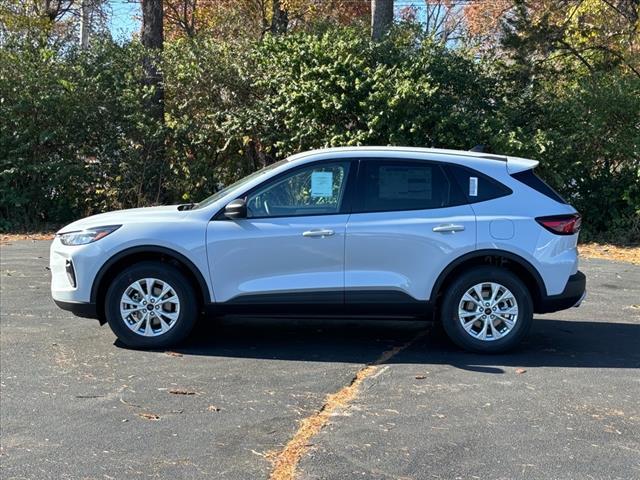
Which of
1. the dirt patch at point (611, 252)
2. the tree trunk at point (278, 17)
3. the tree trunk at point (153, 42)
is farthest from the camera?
the tree trunk at point (278, 17)

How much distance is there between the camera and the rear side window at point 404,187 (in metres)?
6.23

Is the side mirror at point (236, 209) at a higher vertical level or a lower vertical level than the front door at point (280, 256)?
higher

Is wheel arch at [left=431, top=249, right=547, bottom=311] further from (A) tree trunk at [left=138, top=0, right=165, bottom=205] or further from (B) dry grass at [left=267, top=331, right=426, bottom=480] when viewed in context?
(A) tree trunk at [left=138, top=0, right=165, bottom=205]

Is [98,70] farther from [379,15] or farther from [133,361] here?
[133,361]

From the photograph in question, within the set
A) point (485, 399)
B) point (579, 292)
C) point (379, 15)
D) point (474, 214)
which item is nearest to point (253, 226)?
point (474, 214)

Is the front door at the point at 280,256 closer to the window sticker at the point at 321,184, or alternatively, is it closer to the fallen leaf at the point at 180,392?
the window sticker at the point at 321,184

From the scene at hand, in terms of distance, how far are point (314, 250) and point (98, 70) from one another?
34.6ft

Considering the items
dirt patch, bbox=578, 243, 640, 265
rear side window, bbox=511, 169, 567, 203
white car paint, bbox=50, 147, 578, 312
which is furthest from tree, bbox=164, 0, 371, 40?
rear side window, bbox=511, 169, 567, 203

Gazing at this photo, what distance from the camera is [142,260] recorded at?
632cm

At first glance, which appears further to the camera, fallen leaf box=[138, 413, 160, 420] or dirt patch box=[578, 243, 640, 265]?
dirt patch box=[578, 243, 640, 265]

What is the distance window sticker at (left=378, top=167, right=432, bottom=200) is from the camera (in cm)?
627

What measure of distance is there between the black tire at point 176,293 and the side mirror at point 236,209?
67cm

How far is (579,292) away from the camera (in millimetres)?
6262

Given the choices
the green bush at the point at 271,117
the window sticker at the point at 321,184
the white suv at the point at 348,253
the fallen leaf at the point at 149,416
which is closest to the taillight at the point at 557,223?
the white suv at the point at 348,253
